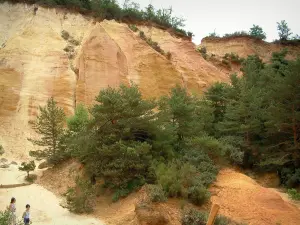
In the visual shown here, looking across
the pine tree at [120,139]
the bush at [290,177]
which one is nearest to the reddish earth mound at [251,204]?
the bush at [290,177]

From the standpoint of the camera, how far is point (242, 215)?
514 inches

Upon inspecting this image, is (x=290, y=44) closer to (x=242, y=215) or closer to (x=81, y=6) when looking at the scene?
(x=81, y=6)

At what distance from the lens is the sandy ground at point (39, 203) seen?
13.2 metres

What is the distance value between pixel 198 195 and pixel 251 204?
2.39 m

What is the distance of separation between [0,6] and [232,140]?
32.0m

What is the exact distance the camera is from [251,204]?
13.8m

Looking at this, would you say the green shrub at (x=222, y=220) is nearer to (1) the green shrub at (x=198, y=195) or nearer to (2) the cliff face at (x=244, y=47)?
(1) the green shrub at (x=198, y=195)

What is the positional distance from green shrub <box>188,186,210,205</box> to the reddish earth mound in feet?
2.17

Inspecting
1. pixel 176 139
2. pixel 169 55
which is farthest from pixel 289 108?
pixel 169 55

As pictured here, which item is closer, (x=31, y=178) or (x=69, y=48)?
(x=31, y=178)

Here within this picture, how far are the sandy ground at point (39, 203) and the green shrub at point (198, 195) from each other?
4.03 m

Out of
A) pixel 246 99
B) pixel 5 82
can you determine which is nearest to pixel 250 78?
pixel 246 99

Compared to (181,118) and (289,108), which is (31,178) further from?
(289,108)

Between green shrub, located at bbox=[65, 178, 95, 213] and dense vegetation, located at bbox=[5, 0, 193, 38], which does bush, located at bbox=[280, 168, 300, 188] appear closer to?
green shrub, located at bbox=[65, 178, 95, 213]
